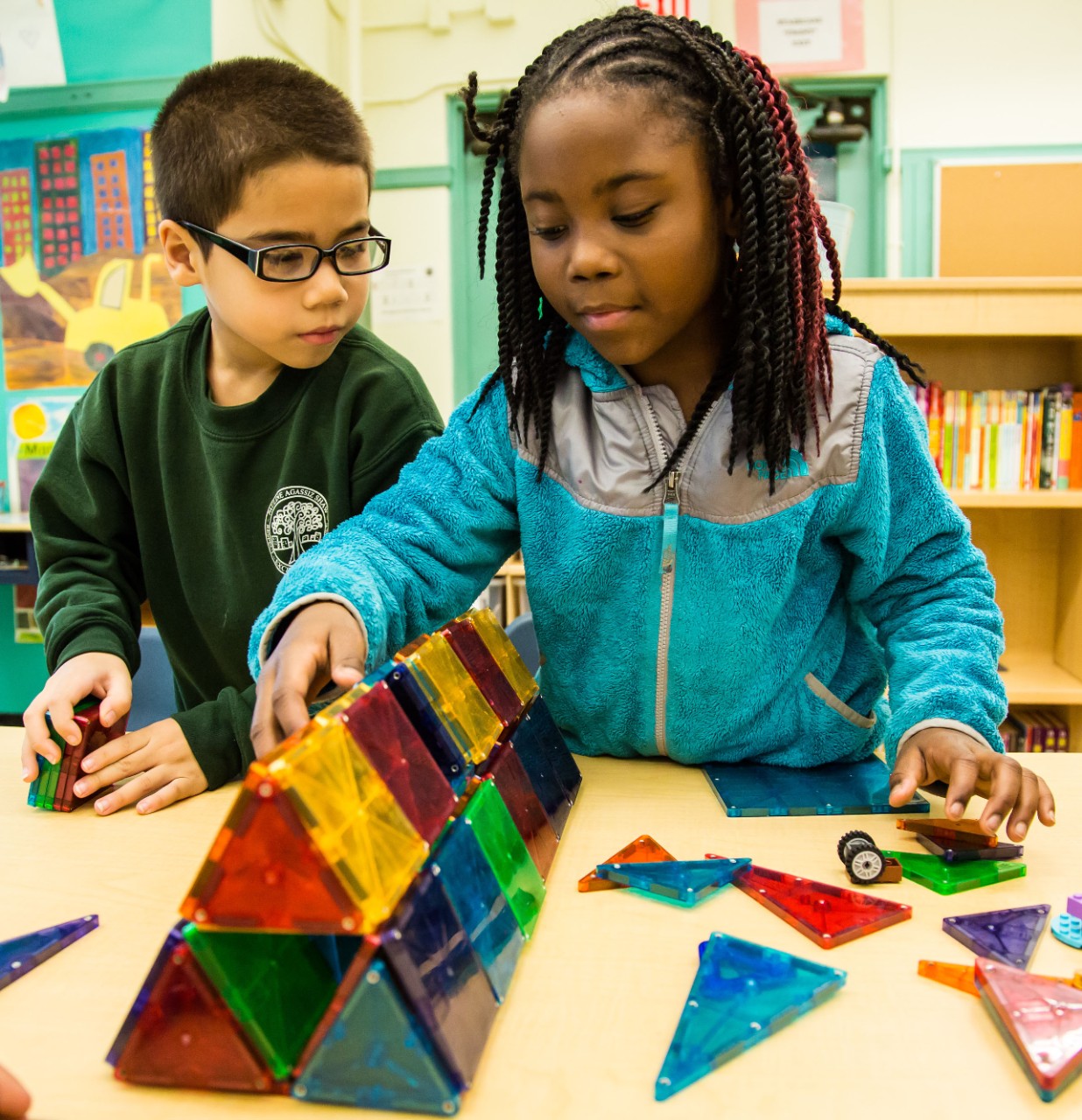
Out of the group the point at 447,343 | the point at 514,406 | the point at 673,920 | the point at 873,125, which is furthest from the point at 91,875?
the point at 873,125

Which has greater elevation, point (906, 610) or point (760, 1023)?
point (906, 610)

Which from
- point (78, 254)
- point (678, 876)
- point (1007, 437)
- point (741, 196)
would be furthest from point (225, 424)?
point (1007, 437)

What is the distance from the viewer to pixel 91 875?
0.78 m

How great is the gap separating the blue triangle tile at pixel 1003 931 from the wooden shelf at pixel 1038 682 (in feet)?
7.03

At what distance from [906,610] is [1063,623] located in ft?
7.59

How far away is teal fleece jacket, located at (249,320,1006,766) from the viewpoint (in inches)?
36.9

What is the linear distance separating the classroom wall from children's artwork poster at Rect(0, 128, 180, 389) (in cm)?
46

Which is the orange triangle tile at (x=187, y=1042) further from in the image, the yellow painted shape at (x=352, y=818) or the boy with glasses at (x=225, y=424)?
the boy with glasses at (x=225, y=424)

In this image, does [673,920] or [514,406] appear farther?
[514,406]

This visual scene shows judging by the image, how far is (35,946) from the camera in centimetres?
65

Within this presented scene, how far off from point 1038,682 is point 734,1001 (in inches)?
102

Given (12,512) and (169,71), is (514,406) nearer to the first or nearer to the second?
(169,71)

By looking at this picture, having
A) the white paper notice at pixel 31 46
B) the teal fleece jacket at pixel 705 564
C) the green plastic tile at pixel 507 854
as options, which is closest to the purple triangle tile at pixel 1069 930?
the teal fleece jacket at pixel 705 564

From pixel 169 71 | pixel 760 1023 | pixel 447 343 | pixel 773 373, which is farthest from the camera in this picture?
pixel 447 343
